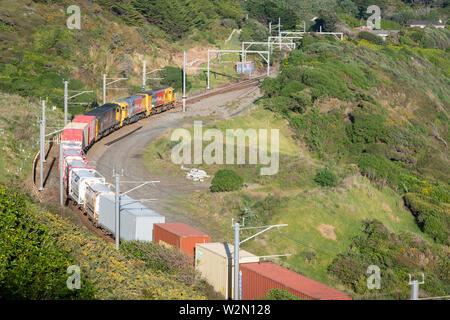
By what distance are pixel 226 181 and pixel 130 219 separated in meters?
16.1

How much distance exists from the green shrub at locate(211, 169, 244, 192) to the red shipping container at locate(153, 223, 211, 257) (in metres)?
15.0

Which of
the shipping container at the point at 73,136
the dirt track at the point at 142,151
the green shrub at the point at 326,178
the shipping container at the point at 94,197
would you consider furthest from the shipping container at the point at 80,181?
the green shrub at the point at 326,178

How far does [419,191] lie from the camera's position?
57.8 metres

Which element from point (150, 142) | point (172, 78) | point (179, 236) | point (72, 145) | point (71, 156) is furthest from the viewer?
point (172, 78)

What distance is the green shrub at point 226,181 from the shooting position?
4959 centimetres

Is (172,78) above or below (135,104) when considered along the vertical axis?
above

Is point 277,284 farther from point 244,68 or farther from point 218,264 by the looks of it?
point 244,68

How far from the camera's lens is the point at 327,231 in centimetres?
4475

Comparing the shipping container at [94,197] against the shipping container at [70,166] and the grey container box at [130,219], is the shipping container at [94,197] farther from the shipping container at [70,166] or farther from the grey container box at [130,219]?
the shipping container at [70,166]

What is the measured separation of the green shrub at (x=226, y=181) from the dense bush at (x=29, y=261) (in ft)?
66.0

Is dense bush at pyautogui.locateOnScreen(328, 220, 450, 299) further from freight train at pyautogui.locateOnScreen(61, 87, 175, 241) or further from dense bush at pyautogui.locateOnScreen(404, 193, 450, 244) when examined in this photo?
freight train at pyautogui.locateOnScreen(61, 87, 175, 241)

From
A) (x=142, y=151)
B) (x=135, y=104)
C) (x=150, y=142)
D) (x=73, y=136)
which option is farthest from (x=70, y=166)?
(x=135, y=104)
